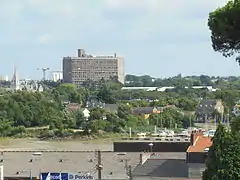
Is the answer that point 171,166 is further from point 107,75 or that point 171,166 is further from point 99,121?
point 107,75

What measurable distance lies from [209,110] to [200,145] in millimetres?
33835

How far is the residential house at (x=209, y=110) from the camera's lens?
4697 centimetres

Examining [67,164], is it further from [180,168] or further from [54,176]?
[54,176]

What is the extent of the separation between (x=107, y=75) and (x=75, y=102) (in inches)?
1561

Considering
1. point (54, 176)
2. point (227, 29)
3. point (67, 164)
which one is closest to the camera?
point (227, 29)

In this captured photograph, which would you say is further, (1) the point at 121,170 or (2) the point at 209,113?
(2) the point at 209,113

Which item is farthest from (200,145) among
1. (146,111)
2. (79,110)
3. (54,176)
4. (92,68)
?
(92,68)

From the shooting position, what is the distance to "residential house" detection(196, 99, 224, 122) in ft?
154

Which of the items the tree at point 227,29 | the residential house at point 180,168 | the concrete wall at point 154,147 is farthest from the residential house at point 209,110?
the tree at point 227,29

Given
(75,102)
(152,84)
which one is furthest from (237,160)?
(152,84)

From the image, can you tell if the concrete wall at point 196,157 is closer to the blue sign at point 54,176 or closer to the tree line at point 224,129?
the blue sign at point 54,176

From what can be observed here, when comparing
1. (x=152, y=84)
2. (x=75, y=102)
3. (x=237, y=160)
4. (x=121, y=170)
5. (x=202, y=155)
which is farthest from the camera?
(x=152, y=84)

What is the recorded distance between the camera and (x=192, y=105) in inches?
1982

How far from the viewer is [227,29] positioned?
28.7 feet
